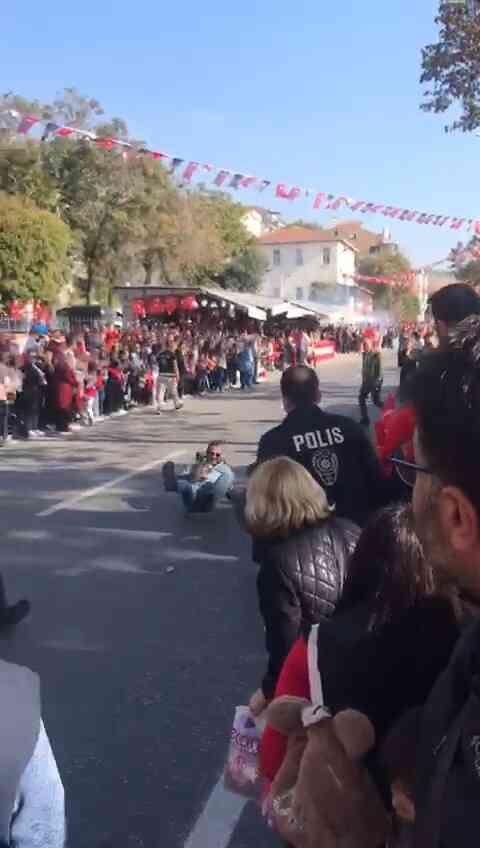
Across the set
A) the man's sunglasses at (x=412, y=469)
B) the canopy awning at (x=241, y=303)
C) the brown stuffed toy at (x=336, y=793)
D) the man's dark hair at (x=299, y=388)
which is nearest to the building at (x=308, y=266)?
the canopy awning at (x=241, y=303)

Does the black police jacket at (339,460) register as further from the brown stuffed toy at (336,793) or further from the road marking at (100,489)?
the road marking at (100,489)

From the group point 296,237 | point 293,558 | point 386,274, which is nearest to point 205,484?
point 293,558

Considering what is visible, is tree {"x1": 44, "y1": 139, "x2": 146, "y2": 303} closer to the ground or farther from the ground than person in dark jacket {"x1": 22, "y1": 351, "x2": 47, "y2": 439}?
farther from the ground

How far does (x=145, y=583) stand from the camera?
7.27m

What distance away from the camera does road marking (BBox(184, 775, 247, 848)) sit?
12.2ft

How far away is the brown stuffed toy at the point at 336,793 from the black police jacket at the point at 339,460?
108 inches

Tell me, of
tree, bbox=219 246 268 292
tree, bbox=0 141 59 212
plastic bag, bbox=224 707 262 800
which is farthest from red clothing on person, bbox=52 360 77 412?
tree, bbox=219 246 268 292

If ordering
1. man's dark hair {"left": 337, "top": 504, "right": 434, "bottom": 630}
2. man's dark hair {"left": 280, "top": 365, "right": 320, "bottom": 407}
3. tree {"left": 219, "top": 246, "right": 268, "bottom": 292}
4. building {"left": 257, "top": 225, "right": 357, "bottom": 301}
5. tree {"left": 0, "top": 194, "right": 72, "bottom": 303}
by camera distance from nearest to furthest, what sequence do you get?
man's dark hair {"left": 337, "top": 504, "right": 434, "bottom": 630} < man's dark hair {"left": 280, "top": 365, "right": 320, "bottom": 407} < tree {"left": 0, "top": 194, "right": 72, "bottom": 303} < tree {"left": 219, "top": 246, "right": 268, "bottom": 292} < building {"left": 257, "top": 225, "right": 357, "bottom": 301}

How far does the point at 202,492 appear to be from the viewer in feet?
32.3

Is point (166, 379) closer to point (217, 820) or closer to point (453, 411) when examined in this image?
point (217, 820)

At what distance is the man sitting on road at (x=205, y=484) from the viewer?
9805 millimetres

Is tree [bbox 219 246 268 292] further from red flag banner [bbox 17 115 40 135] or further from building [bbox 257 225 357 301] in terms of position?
red flag banner [bbox 17 115 40 135]

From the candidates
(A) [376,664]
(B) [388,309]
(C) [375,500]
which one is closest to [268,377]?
(C) [375,500]

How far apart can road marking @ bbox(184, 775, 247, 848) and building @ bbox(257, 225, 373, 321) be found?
89853mm
